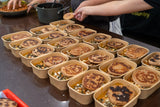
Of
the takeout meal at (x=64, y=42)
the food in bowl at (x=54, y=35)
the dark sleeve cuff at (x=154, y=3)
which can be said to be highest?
the dark sleeve cuff at (x=154, y=3)

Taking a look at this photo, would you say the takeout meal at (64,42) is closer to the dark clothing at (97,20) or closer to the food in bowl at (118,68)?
the food in bowl at (118,68)

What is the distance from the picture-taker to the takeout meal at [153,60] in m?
1.62

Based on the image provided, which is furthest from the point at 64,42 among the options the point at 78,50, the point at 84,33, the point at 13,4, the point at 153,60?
the point at 13,4

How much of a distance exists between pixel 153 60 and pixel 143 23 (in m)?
1.58

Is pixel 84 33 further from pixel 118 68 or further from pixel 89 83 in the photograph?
pixel 89 83

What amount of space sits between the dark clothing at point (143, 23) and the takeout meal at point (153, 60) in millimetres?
1365

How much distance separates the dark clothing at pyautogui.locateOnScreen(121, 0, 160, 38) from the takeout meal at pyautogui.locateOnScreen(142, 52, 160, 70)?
4.48ft

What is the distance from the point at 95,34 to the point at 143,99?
109 cm

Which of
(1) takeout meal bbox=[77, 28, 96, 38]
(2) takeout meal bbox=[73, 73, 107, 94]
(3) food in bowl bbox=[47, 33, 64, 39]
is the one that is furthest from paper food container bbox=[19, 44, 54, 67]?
(2) takeout meal bbox=[73, 73, 107, 94]

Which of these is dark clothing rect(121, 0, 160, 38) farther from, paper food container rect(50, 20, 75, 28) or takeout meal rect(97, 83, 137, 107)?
takeout meal rect(97, 83, 137, 107)

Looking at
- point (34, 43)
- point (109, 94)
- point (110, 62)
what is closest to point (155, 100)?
point (109, 94)

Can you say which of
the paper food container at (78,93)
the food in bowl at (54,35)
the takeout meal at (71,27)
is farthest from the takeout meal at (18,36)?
the paper food container at (78,93)

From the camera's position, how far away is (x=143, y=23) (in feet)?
10.0

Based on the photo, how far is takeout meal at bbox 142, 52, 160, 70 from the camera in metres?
1.62
